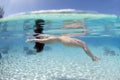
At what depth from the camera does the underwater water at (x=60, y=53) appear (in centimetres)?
427

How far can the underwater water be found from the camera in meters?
4.27

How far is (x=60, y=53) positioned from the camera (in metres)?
4.35

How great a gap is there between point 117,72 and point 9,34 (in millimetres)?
1151

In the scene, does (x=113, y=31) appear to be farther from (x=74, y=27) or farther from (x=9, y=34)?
(x=9, y=34)

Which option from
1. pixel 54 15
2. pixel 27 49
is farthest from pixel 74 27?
pixel 27 49

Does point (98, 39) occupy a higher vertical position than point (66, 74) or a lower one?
higher

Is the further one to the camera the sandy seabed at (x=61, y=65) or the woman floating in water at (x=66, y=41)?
the sandy seabed at (x=61, y=65)

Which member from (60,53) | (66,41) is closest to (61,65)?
(60,53)

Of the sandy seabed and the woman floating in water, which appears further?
the sandy seabed

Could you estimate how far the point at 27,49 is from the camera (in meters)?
4.39

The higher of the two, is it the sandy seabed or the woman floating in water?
the woman floating in water

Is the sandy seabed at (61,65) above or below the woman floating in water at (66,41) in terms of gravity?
below

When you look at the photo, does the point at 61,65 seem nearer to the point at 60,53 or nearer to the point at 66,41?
the point at 60,53

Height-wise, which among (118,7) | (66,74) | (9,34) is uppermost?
(118,7)
